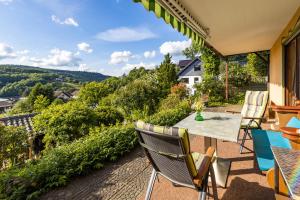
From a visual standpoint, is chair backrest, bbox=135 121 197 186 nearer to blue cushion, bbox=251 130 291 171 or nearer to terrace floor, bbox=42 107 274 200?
terrace floor, bbox=42 107 274 200

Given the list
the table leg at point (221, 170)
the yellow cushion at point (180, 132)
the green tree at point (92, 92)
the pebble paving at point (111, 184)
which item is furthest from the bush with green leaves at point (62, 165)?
the green tree at point (92, 92)

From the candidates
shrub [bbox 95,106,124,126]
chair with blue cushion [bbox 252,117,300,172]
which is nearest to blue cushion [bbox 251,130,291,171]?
chair with blue cushion [bbox 252,117,300,172]

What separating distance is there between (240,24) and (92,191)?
4056mm

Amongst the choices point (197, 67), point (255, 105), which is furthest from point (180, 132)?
point (197, 67)

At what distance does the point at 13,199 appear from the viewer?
8.09 ft

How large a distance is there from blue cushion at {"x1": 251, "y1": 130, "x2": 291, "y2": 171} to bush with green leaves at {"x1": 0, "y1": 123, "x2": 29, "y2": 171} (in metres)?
4.35

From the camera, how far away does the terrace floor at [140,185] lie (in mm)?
2518

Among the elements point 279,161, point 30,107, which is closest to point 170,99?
point 279,161

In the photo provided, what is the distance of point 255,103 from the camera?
4.53m

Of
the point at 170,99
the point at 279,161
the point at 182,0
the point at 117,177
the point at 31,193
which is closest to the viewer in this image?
the point at 279,161

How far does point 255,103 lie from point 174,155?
3655 mm

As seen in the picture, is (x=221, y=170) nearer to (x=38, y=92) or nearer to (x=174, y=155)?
(x=174, y=155)

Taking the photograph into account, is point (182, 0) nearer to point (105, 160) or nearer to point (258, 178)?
point (258, 178)

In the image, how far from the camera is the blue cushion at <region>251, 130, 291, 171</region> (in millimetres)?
2191
